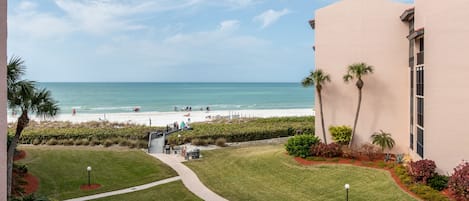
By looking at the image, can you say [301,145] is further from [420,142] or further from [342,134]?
[420,142]

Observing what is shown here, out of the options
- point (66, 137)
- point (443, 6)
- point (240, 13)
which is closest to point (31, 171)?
point (66, 137)

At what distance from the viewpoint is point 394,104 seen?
21766 mm

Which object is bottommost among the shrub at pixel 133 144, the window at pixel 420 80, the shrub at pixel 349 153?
the shrub at pixel 133 144

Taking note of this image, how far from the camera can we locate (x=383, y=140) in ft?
68.5

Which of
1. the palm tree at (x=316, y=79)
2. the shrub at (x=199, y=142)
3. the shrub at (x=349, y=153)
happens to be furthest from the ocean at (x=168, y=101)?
the shrub at (x=349, y=153)

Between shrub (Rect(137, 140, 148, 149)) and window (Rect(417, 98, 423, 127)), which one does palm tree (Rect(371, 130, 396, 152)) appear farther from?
shrub (Rect(137, 140, 148, 149))

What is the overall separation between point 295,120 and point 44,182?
34165 millimetres

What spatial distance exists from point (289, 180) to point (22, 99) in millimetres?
12948

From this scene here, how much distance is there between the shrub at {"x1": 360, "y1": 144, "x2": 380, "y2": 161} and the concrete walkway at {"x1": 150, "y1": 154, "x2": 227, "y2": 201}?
31.4 ft

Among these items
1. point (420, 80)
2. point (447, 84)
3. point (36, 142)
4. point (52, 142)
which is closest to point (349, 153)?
point (420, 80)

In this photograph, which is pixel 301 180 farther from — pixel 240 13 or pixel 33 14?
pixel 240 13

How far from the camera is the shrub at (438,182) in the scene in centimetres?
1492

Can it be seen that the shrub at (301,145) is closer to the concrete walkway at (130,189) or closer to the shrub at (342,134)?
the shrub at (342,134)

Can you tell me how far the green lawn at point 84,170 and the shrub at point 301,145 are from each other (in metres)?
7.48
